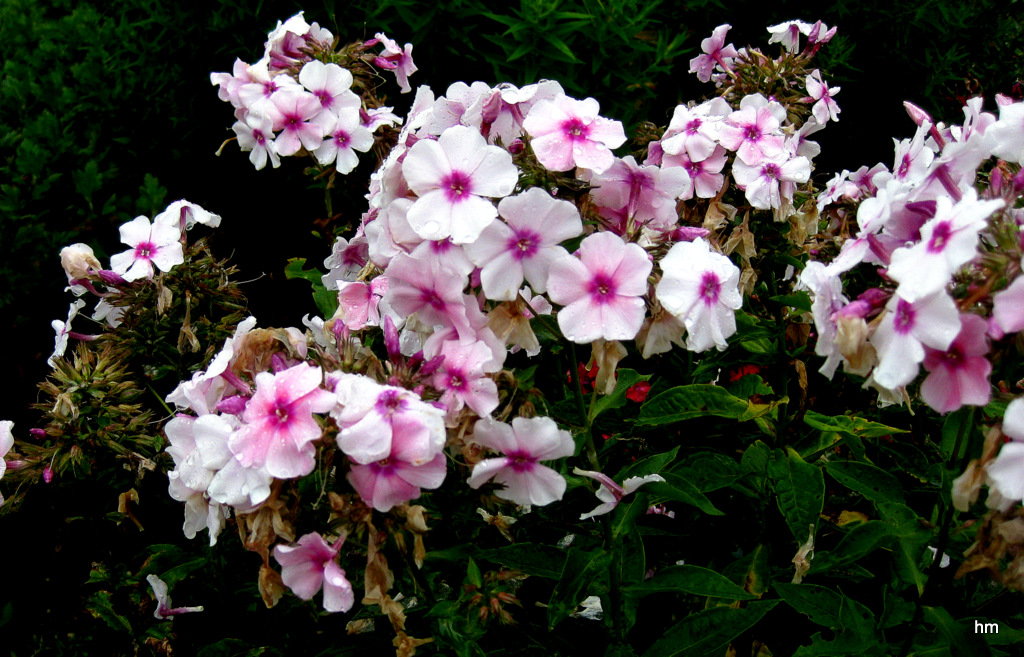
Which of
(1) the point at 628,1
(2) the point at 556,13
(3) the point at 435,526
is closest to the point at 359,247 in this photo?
(3) the point at 435,526

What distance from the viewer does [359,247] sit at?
5.35 ft

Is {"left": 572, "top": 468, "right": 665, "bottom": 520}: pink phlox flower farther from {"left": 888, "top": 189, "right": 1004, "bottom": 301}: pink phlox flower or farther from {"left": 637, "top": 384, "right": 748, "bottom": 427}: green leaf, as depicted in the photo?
{"left": 888, "top": 189, "right": 1004, "bottom": 301}: pink phlox flower

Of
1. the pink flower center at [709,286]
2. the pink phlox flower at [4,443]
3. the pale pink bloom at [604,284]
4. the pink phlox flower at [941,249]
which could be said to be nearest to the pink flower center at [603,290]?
the pale pink bloom at [604,284]

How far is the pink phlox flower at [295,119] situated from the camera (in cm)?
182

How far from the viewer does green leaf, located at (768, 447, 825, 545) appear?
4.63ft

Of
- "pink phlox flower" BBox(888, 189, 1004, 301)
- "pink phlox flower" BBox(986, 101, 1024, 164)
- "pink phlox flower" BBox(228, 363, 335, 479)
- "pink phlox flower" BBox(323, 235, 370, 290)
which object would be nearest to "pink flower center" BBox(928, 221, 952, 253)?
"pink phlox flower" BBox(888, 189, 1004, 301)

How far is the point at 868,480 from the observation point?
146 cm

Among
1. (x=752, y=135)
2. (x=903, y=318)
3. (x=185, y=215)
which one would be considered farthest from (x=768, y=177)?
(x=185, y=215)

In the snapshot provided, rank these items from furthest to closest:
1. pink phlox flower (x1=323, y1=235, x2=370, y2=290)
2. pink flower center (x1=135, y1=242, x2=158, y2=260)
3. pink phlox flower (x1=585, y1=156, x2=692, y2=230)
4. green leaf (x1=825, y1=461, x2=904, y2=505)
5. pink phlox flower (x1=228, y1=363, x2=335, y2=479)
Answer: pink phlox flower (x1=323, y1=235, x2=370, y2=290) → pink flower center (x1=135, y1=242, x2=158, y2=260) → green leaf (x1=825, y1=461, x2=904, y2=505) → pink phlox flower (x1=585, y1=156, x2=692, y2=230) → pink phlox flower (x1=228, y1=363, x2=335, y2=479)

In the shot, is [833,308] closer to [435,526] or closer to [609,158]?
[609,158]

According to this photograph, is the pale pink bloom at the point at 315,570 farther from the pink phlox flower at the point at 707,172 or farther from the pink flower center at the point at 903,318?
the pink phlox flower at the point at 707,172

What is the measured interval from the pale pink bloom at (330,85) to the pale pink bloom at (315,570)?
43.6 inches

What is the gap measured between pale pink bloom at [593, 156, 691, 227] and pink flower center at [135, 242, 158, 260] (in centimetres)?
A: 86

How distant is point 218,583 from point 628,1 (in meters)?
2.41
